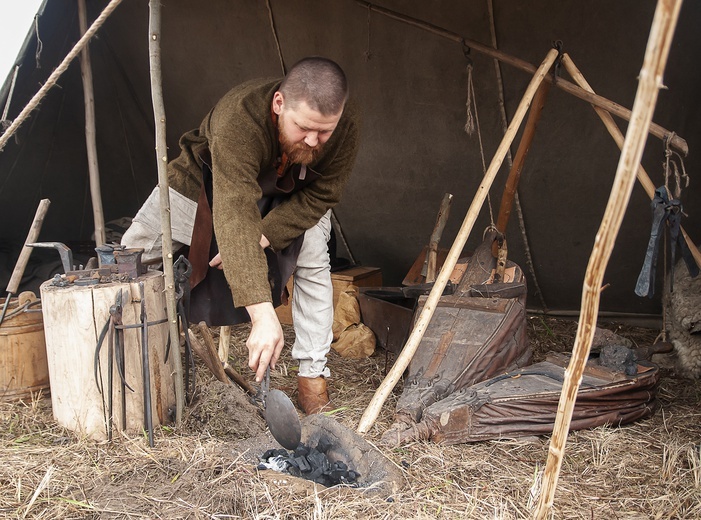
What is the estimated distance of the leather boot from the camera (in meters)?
2.70

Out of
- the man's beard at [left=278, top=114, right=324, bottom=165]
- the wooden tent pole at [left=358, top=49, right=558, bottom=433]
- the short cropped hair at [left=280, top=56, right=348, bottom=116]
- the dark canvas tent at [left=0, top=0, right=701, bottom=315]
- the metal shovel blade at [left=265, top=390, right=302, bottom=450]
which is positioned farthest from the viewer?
the dark canvas tent at [left=0, top=0, right=701, bottom=315]

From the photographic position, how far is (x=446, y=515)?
1.83 metres

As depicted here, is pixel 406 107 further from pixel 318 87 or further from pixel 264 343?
pixel 264 343

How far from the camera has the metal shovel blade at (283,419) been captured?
6.63ft

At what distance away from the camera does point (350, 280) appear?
386cm

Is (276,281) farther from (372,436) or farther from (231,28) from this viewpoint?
(231,28)

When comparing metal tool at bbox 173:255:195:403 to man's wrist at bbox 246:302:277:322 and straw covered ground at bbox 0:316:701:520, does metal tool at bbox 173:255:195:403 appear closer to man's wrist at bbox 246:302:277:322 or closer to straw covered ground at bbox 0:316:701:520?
straw covered ground at bbox 0:316:701:520

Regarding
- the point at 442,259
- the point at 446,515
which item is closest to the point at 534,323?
the point at 442,259

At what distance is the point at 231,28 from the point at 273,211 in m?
1.93


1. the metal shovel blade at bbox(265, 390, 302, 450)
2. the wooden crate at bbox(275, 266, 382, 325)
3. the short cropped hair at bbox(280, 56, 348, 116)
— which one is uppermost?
the short cropped hair at bbox(280, 56, 348, 116)

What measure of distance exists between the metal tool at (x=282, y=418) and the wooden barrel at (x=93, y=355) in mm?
487

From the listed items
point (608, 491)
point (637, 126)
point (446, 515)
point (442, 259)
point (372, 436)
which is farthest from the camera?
point (442, 259)

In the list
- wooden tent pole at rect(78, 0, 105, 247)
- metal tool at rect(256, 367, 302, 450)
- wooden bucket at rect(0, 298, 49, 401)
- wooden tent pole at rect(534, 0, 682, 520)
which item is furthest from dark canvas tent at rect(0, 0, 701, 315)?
metal tool at rect(256, 367, 302, 450)

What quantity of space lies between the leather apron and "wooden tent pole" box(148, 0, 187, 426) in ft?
0.84
